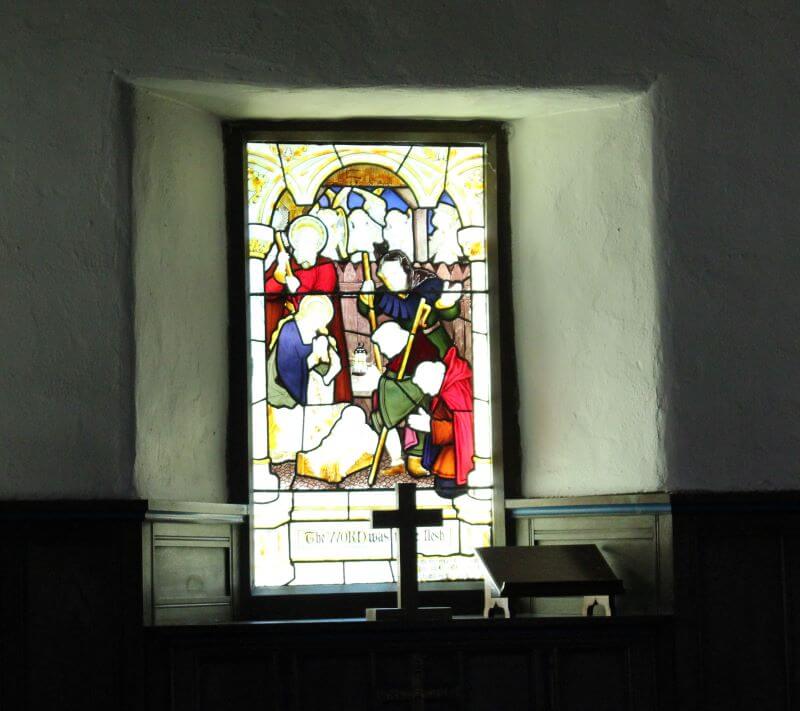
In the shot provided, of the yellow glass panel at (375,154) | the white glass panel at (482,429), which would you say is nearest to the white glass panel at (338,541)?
the white glass panel at (482,429)

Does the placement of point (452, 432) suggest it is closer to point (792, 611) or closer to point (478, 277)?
point (478, 277)

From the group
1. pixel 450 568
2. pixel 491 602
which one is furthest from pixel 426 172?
pixel 491 602

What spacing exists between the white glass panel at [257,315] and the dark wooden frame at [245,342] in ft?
0.18

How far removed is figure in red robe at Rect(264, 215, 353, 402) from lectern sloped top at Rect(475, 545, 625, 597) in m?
0.96

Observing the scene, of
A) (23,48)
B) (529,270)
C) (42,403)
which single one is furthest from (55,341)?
(529,270)

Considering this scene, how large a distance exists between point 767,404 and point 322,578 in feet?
5.58

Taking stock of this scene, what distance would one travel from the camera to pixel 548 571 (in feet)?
15.8

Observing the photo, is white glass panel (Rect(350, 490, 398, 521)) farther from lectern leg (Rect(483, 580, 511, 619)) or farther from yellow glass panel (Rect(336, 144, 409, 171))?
yellow glass panel (Rect(336, 144, 409, 171))

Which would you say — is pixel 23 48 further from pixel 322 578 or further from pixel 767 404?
pixel 767 404

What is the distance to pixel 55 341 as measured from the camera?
4.73 m

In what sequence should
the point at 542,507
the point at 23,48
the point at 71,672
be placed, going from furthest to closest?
the point at 542,507 < the point at 23,48 < the point at 71,672

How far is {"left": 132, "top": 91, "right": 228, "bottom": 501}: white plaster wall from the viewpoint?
4859mm

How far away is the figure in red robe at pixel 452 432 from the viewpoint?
5422mm

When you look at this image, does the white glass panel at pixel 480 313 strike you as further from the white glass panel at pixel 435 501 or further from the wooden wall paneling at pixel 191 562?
the wooden wall paneling at pixel 191 562
